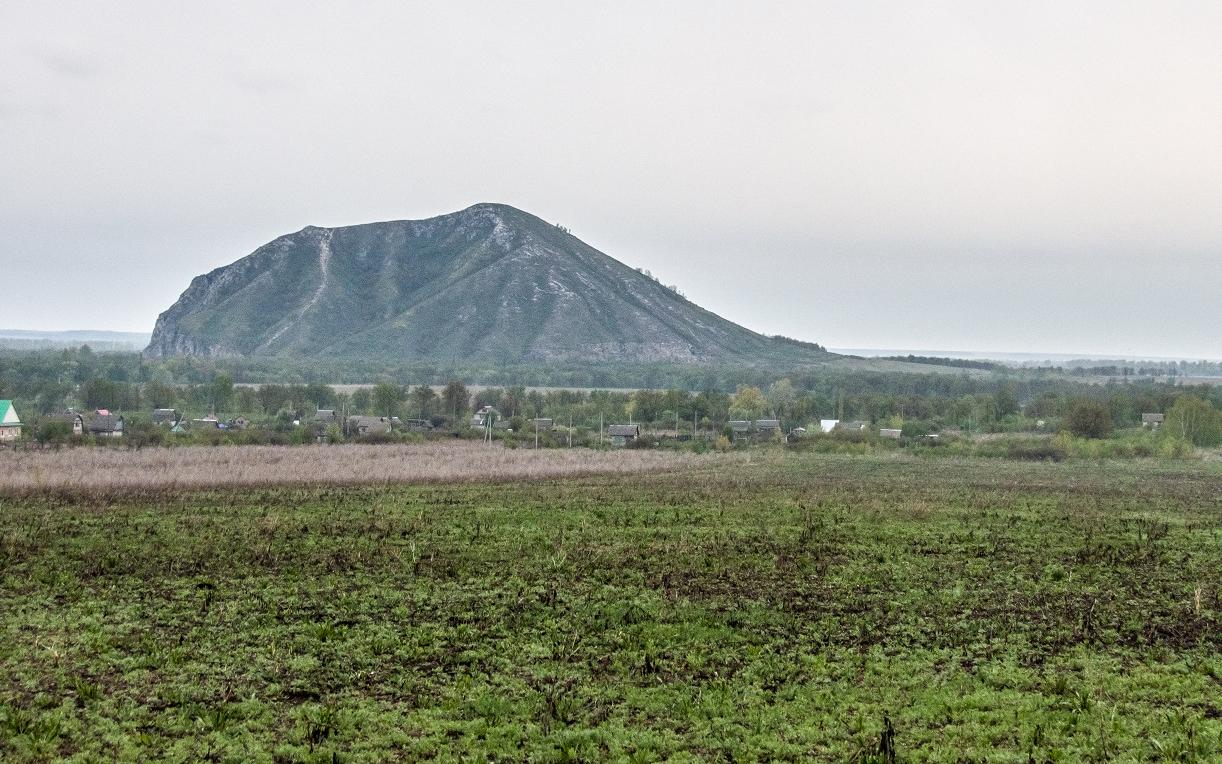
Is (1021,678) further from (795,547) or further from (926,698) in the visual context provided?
(795,547)

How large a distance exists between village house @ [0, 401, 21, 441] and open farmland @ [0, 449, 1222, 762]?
136ft

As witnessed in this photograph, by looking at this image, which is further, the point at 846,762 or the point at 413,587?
the point at 413,587

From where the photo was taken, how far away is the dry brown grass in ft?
119

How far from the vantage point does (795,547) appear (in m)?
22.7

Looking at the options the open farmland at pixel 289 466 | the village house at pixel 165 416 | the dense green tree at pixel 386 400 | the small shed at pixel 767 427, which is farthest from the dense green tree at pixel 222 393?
the small shed at pixel 767 427

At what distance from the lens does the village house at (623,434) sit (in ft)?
247

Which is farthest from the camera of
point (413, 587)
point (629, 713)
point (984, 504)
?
point (984, 504)

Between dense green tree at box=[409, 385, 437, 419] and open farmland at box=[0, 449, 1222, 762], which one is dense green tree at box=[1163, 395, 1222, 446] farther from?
dense green tree at box=[409, 385, 437, 419]

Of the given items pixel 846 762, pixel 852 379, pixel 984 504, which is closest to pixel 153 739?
pixel 846 762

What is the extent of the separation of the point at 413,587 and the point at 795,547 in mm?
8953

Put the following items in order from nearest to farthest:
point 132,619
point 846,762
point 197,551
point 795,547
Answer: point 846,762 < point 132,619 < point 197,551 < point 795,547

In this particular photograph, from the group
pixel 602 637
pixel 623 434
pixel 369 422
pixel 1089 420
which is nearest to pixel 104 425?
pixel 369 422

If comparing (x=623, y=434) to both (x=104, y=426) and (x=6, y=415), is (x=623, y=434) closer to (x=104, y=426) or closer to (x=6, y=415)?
(x=104, y=426)

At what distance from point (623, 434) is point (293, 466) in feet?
120
